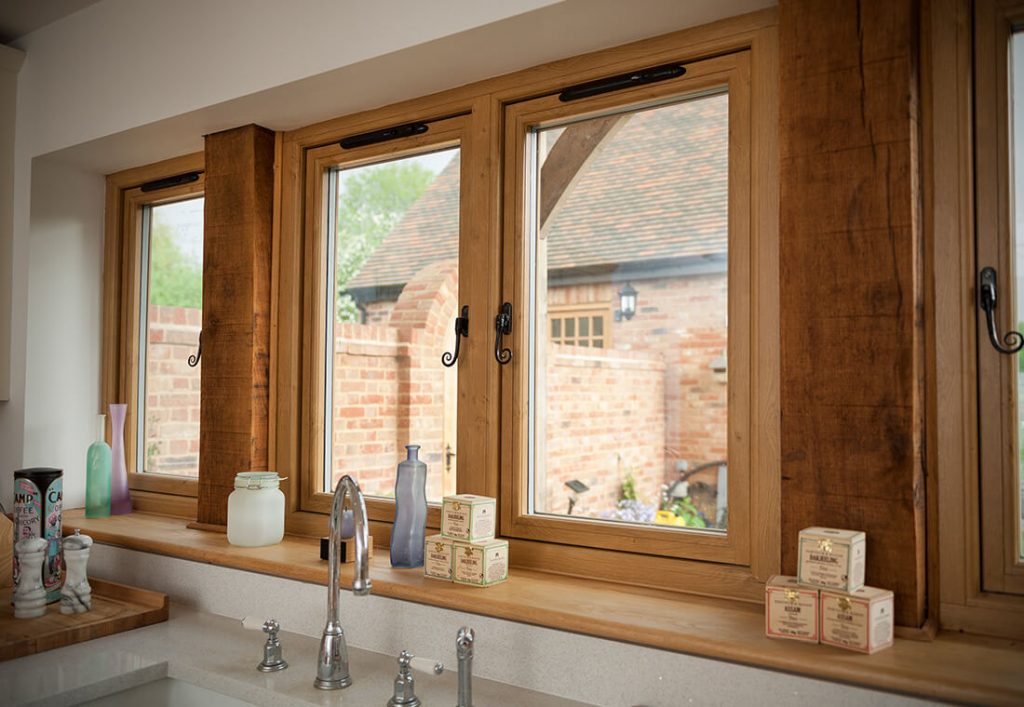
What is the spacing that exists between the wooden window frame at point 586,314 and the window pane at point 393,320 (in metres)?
0.28

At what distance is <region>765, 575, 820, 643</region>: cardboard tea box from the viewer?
1400 mm

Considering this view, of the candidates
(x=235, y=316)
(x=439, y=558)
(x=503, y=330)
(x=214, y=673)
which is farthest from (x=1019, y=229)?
(x=235, y=316)

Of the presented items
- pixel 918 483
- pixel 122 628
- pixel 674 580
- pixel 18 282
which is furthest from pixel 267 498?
pixel 918 483

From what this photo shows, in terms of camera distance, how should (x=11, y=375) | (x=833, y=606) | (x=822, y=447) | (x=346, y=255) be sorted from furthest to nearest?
1. (x=11, y=375)
2. (x=346, y=255)
3. (x=822, y=447)
4. (x=833, y=606)

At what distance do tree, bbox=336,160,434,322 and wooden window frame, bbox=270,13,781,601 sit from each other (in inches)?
3.0

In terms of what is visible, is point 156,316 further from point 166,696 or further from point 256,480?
point 166,696

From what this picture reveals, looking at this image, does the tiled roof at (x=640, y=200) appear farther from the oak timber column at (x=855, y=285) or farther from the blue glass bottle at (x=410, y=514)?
the blue glass bottle at (x=410, y=514)

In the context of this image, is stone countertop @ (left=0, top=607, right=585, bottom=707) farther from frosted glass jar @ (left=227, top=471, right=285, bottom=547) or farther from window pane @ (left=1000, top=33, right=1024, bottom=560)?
window pane @ (left=1000, top=33, right=1024, bottom=560)

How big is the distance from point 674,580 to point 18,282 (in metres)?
2.39

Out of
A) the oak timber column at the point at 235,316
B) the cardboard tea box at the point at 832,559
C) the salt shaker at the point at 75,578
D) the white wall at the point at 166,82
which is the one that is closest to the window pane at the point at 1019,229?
the cardboard tea box at the point at 832,559

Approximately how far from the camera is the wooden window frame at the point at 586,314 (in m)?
2.04

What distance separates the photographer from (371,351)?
2359mm

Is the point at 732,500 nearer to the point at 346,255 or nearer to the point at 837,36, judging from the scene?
the point at 837,36

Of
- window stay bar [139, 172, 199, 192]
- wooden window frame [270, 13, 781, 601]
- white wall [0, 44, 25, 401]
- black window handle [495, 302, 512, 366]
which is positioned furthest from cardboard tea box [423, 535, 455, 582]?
white wall [0, 44, 25, 401]
